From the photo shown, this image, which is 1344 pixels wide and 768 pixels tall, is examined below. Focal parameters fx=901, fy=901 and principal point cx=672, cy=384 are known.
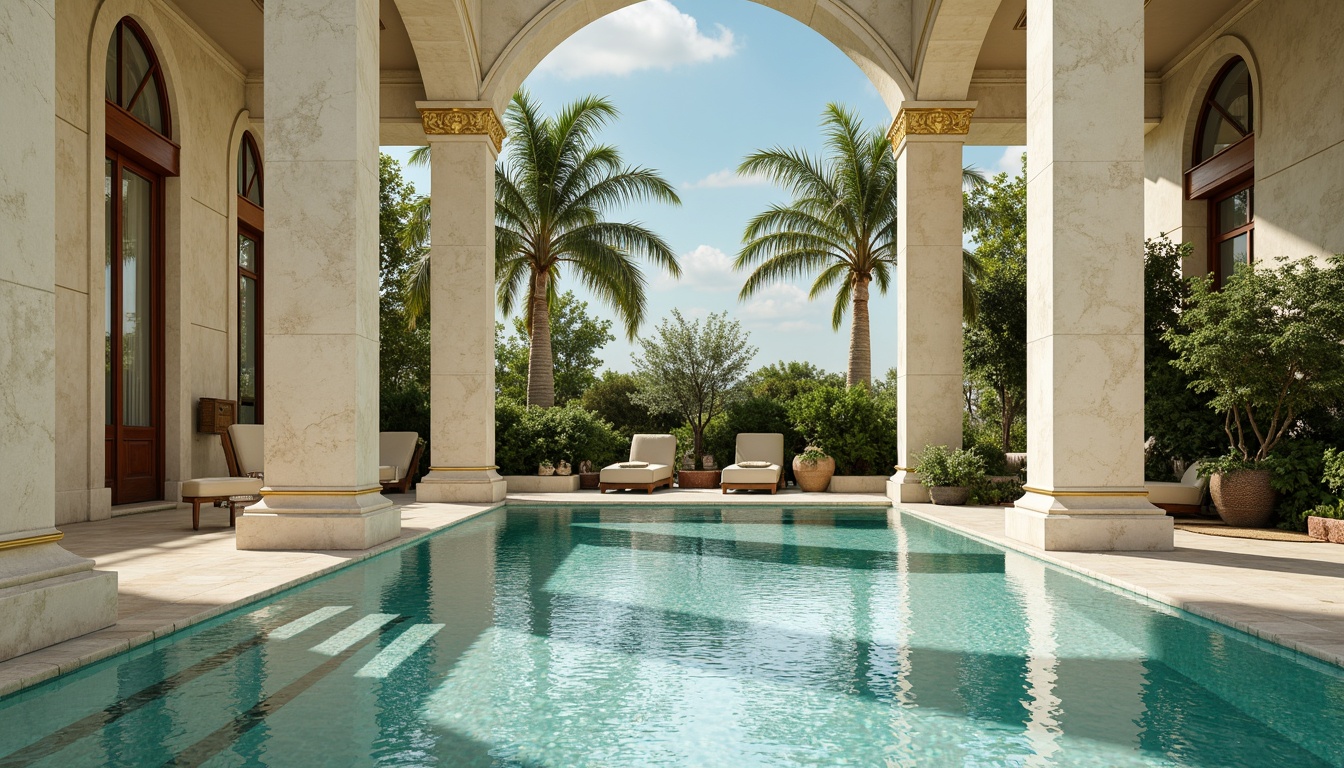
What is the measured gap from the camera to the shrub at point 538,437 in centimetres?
1848

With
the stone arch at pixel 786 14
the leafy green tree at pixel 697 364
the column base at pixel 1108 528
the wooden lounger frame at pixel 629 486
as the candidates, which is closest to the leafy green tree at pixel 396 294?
the leafy green tree at pixel 697 364

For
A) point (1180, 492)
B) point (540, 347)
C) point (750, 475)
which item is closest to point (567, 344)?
point (540, 347)

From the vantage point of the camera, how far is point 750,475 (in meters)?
17.9

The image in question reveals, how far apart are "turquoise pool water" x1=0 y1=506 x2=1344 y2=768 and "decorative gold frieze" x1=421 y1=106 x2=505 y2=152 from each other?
32.6 feet

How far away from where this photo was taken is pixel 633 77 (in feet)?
110

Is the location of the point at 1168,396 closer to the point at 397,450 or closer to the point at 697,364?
the point at 697,364

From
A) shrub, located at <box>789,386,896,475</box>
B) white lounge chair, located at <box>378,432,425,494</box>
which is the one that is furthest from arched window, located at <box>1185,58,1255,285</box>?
white lounge chair, located at <box>378,432,425,494</box>

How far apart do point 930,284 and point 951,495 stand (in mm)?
3452

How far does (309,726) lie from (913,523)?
9.67 metres

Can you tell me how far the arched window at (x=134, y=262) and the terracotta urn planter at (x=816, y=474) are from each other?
11398 mm

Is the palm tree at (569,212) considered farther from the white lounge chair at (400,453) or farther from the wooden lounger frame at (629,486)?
the white lounge chair at (400,453)

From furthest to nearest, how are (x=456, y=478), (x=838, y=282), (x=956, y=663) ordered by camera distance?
1. (x=838, y=282)
2. (x=456, y=478)
3. (x=956, y=663)

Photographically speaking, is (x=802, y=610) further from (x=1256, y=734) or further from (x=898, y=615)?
(x=1256, y=734)

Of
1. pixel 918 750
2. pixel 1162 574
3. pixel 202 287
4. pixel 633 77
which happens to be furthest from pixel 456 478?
pixel 633 77
